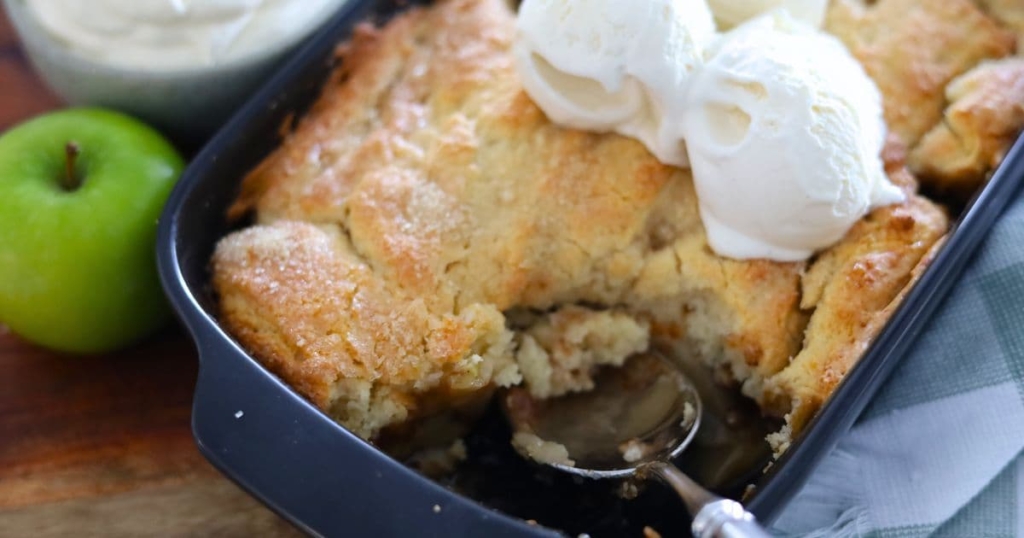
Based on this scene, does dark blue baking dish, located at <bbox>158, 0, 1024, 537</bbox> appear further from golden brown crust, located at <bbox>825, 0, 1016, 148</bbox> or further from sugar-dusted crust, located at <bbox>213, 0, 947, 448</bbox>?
golden brown crust, located at <bbox>825, 0, 1016, 148</bbox>

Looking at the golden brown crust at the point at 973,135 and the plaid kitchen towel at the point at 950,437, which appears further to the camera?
the golden brown crust at the point at 973,135

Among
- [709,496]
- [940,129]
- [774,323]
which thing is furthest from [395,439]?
[940,129]

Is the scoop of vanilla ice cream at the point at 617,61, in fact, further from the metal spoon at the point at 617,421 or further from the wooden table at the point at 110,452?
the wooden table at the point at 110,452

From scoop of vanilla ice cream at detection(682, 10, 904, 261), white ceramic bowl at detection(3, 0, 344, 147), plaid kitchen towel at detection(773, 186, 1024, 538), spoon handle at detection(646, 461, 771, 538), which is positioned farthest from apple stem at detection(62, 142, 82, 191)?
plaid kitchen towel at detection(773, 186, 1024, 538)

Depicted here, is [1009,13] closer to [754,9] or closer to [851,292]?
[754,9]

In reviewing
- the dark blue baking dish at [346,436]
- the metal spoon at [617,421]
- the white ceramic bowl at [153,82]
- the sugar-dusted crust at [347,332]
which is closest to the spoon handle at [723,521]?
the dark blue baking dish at [346,436]

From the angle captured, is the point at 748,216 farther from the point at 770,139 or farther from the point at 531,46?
the point at 531,46
